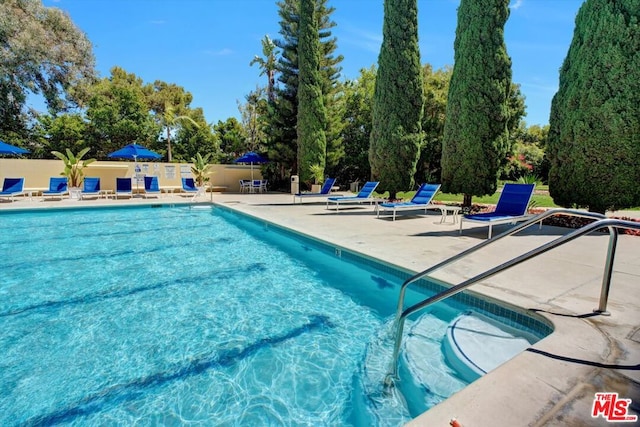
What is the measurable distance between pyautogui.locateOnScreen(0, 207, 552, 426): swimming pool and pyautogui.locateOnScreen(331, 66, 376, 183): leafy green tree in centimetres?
1632

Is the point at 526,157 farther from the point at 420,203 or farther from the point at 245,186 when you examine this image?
the point at 420,203

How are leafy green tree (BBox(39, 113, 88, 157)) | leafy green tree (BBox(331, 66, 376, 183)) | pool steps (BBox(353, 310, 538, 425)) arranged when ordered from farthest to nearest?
leafy green tree (BBox(39, 113, 88, 157)) → leafy green tree (BBox(331, 66, 376, 183)) → pool steps (BBox(353, 310, 538, 425))

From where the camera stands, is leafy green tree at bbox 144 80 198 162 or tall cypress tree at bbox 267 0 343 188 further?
leafy green tree at bbox 144 80 198 162

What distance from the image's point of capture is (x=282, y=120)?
70.5ft

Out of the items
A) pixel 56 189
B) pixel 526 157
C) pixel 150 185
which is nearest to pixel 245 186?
pixel 150 185

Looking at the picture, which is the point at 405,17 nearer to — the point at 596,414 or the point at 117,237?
the point at 117,237

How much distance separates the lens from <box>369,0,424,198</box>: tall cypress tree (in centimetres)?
1250

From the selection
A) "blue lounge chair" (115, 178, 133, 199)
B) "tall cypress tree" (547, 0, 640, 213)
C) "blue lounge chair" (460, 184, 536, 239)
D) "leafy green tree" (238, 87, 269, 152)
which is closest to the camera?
"blue lounge chair" (460, 184, 536, 239)

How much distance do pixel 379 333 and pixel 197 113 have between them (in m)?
35.3

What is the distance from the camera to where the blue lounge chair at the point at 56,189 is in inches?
593

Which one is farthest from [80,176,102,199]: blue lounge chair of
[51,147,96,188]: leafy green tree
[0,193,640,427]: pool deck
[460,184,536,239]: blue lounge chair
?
[460,184,536,239]: blue lounge chair

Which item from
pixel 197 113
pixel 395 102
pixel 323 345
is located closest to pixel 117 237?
pixel 323 345

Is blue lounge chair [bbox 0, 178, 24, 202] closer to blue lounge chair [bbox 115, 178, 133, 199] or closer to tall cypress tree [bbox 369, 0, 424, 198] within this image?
blue lounge chair [bbox 115, 178, 133, 199]

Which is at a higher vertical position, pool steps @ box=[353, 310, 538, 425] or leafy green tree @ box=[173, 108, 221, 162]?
leafy green tree @ box=[173, 108, 221, 162]
